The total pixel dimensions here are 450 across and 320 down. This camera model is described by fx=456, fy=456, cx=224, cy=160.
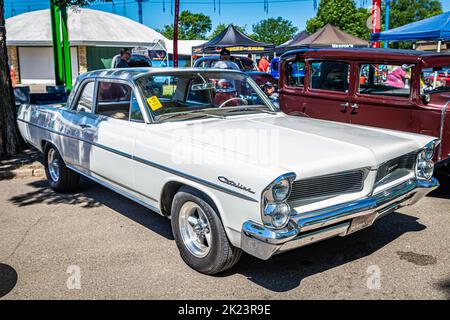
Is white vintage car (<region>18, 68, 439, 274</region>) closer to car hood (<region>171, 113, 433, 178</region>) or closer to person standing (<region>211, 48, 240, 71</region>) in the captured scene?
car hood (<region>171, 113, 433, 178</region>)

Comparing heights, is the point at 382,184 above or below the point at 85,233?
above

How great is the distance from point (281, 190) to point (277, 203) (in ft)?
0.30

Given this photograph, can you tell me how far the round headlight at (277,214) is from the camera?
3.01m

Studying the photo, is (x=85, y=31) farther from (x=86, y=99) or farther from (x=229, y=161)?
(x=229, y=161)

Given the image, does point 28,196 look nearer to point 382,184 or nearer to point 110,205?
point 110,205

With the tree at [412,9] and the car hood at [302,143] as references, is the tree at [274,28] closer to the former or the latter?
the tree at [412,9]

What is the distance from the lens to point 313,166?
3.18 meters

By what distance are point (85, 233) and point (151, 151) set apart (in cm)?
132

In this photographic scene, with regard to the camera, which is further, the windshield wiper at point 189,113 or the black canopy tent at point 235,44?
the black canopy tent at point 235,44

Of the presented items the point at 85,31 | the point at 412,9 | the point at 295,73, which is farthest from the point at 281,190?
the point at 412,9

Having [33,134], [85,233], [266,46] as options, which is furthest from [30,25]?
[85,233]

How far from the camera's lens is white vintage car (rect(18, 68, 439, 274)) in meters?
3.11

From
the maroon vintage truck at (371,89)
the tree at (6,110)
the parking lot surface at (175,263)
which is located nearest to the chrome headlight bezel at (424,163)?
the parking lot surface at (175,263)

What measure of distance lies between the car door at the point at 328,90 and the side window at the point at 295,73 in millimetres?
218
